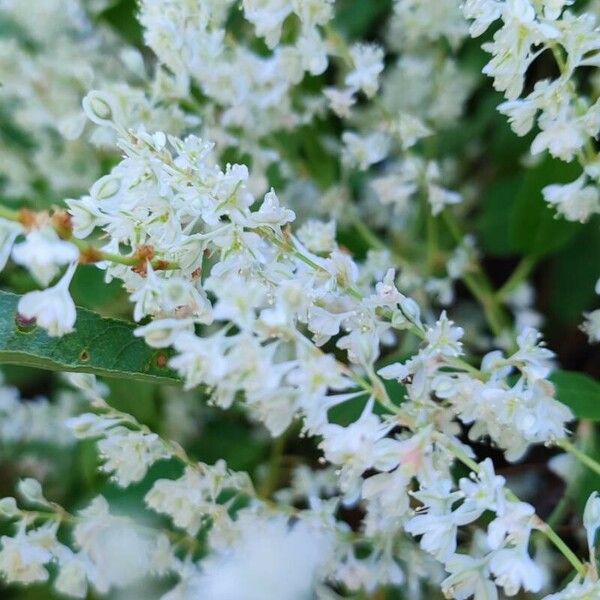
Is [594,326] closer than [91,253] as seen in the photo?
No

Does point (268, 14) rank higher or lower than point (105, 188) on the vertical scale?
higher

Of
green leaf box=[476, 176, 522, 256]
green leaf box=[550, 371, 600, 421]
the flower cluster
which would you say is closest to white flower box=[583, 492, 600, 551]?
green leaf box=[550, 371, 600, 421]

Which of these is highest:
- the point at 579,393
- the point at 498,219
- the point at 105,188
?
the point at 498,219

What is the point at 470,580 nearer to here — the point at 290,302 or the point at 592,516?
the point at 592,516

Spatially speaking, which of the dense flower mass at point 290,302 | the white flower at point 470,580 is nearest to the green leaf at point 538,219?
the dense flower mass at point 290,302

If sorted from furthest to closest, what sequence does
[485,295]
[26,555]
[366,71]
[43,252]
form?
[485,295]
[366,71]
[26,555]
[43,252]

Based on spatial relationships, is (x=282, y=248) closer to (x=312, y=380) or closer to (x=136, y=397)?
(x=312, y=380)

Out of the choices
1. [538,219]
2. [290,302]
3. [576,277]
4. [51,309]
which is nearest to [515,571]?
[290,302]

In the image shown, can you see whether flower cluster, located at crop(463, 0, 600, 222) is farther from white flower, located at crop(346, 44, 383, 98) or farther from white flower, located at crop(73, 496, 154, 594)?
white flower, located at crop(73, 496, 154, 594)

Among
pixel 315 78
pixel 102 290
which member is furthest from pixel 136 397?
pixel 315 78
